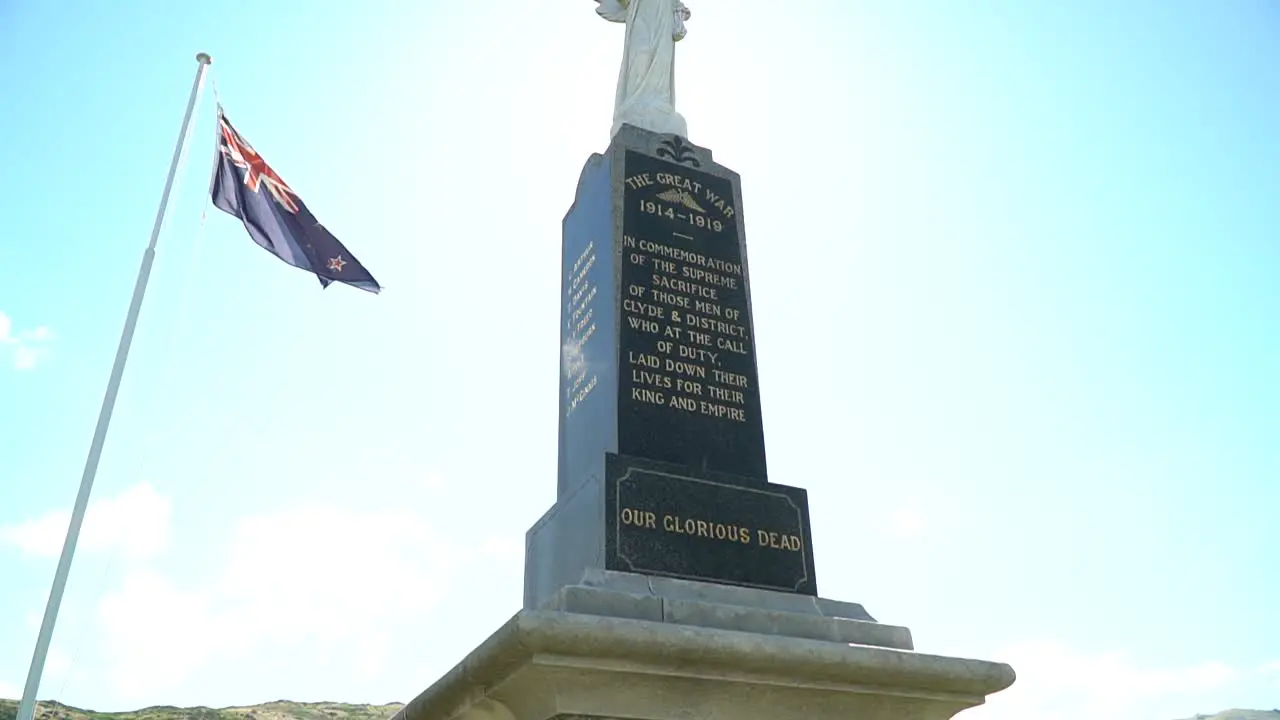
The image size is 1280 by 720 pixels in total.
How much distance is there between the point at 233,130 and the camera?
12.7m

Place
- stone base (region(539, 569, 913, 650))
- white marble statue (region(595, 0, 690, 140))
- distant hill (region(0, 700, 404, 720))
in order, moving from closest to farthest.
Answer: stone base (region(539, 569, 913, 650)) < white marble statue (region(595, 0, 690, 140)) < distant hill (region(0, 700, 404, 720))

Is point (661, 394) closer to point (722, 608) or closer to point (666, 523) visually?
point (666, 523)

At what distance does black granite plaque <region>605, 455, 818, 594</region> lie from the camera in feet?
20.5

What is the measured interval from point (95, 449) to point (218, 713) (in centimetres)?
2729

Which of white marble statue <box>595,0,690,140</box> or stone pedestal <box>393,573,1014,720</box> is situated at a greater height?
white marble statue <box>595,0,690,140</box>

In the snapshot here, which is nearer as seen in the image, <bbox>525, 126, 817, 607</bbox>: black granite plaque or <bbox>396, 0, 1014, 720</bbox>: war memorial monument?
<bbox>396, 0, 1014, 720</bbox>: war memorial monument

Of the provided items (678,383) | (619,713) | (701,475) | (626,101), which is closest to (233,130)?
(626,101)

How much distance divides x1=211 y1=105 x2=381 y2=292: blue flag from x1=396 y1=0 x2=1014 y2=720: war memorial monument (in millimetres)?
4294

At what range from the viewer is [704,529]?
21.4 feet

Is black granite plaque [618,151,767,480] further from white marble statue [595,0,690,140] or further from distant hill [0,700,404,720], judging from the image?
distant hill [0,700,404,720]

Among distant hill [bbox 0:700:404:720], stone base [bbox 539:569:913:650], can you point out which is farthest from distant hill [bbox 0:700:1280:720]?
stone base [bbox 539:569:913:650]

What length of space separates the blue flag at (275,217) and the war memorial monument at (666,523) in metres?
4.29

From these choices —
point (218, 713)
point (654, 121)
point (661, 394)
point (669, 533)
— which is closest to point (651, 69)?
point (654, 121)

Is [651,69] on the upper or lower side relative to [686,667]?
upper
